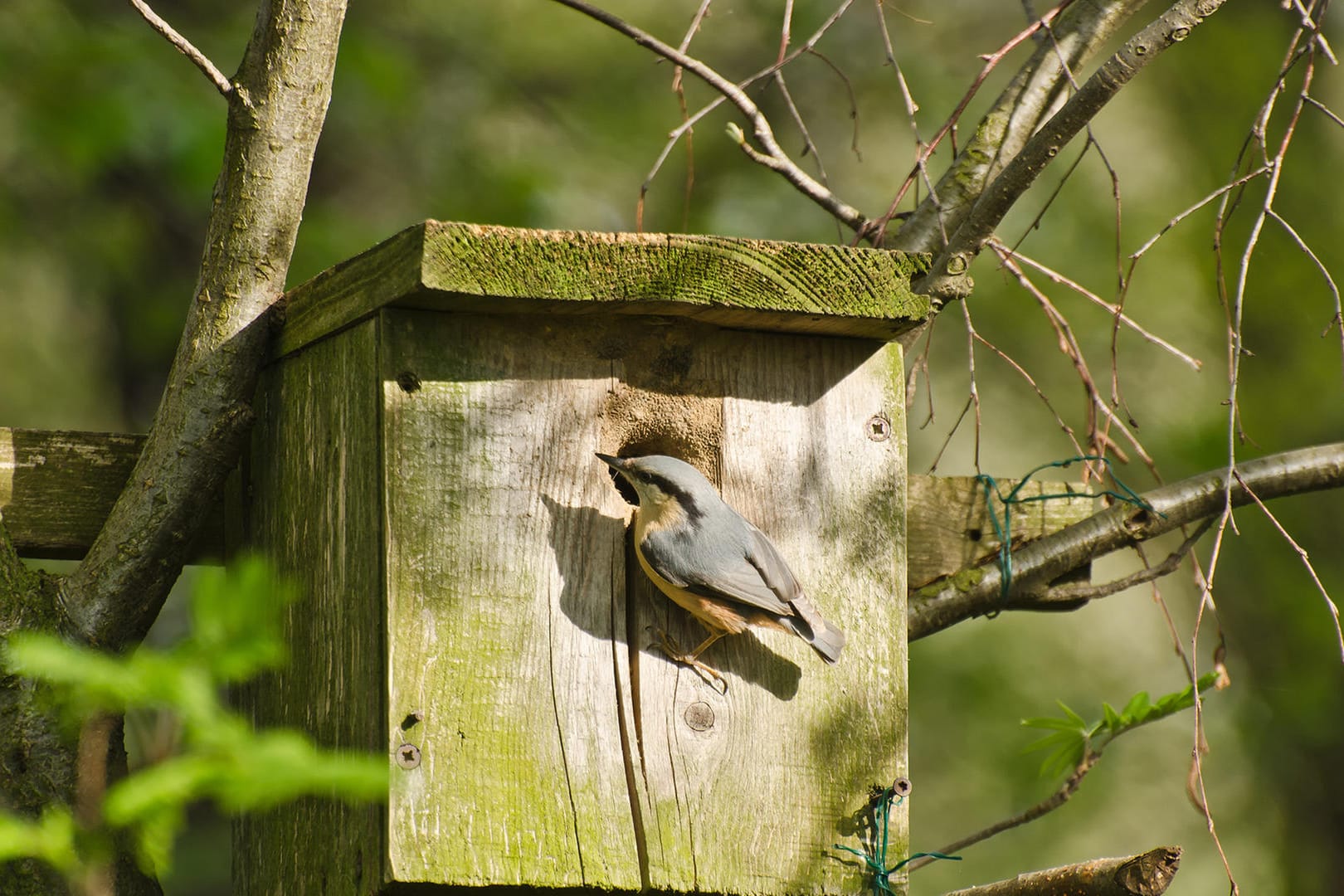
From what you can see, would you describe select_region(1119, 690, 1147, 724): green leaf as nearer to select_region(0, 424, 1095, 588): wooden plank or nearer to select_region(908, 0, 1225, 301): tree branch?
select_region(908, 0, 1225, 301): tree branch

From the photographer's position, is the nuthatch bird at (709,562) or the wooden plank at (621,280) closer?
the wooden plank at (621,280)

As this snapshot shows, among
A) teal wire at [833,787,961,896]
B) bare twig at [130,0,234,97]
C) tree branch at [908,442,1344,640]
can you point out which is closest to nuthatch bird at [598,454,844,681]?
teal wire at [833,787,961,896]

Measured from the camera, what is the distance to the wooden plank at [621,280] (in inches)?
77.9

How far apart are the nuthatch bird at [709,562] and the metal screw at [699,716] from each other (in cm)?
5

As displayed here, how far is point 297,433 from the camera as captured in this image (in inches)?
91.2

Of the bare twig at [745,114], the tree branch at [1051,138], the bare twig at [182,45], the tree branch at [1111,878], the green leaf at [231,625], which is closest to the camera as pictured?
the green leaf at [231,625]

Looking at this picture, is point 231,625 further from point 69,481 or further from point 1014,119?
point 1014,119

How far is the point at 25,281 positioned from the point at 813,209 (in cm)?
484

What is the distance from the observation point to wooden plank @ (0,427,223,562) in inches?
90.4

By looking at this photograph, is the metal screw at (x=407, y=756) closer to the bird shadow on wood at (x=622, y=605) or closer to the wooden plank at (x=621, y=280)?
the bird shadow on wood at (x=622, y=605)

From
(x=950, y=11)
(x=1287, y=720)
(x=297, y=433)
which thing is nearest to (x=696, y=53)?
(x=950, y=11)

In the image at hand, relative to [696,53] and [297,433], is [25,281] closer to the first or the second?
[696,53]

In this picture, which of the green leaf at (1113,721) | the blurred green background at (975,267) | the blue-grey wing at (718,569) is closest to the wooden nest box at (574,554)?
the blue-grey wing at (718,569)

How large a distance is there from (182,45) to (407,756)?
3.55 feet
